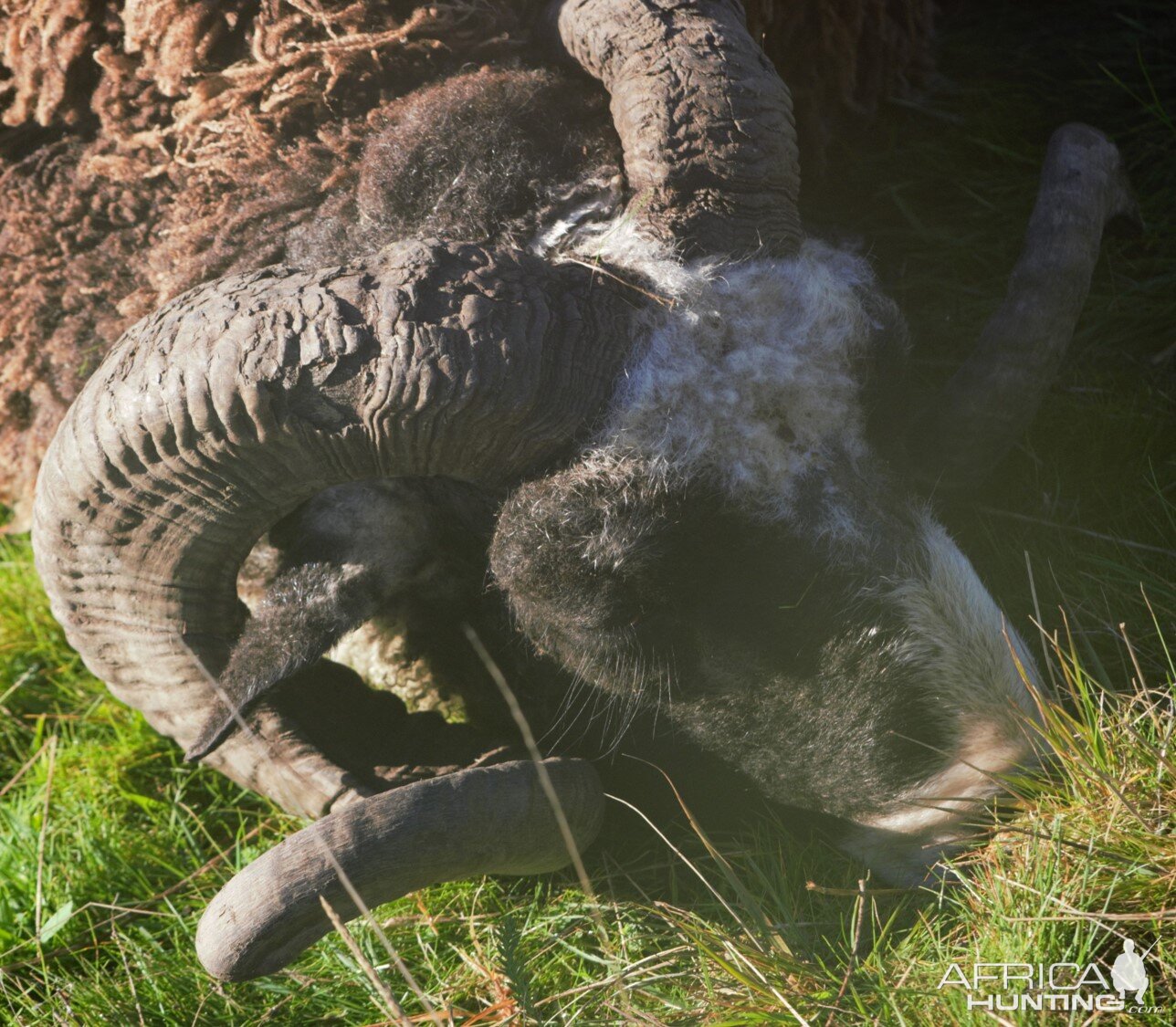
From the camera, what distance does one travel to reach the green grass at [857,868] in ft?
8.14

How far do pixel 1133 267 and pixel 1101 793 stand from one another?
2.13 m

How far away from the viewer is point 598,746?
3.03 metres

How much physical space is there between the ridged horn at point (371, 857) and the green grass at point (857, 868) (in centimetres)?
24

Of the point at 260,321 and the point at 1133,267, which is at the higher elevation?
the point at 260,321

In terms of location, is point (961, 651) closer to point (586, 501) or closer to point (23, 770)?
point (586, 501)

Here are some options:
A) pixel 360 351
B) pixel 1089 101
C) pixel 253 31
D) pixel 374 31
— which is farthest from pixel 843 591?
pixel 1089 101

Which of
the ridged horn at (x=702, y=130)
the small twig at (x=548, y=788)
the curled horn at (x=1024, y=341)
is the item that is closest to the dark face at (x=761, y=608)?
the small twig at (x=548, y=788)

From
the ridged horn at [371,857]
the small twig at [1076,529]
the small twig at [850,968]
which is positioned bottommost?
the small twig at [850,968]

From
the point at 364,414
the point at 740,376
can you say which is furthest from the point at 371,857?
the point at 740,376

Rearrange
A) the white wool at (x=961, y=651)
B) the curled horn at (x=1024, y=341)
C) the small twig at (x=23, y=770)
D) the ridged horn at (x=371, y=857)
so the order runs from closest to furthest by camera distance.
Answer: the ridged horn at (x=371, y=857) < the white wool at (x=961, y=651) < the curled horn at (x=1024, y=341) < the small twig at (x=23, y=770)

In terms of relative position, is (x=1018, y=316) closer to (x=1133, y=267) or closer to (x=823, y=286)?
(x=823, y=286)

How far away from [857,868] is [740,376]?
4.19ft

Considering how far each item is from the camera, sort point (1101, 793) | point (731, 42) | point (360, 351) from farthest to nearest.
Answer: point (731, 42), point (1101, 793), point (360, 351)

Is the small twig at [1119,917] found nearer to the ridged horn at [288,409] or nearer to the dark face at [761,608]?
the dark face at [761,608]
